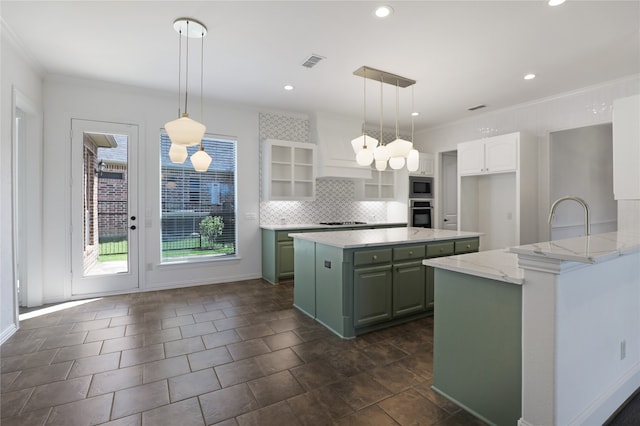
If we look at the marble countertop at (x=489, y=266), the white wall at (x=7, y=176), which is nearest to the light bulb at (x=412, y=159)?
the marble countertop at (x=489, y=266)

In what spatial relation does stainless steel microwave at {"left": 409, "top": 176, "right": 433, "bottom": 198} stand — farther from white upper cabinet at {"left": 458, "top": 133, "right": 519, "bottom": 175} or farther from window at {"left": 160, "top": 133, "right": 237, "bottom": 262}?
window at {"left": 160, "top": 133, "right": 237, "bottom": 262}

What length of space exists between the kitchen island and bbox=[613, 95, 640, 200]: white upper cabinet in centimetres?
163

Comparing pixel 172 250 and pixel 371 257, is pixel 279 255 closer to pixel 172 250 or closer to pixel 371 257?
pixel 172 250

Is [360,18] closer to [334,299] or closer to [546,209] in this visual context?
[334,299]

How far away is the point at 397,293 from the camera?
318 centimetres

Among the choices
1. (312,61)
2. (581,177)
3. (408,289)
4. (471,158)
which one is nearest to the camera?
(408,289)

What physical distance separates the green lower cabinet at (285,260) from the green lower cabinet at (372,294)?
87.4 inches

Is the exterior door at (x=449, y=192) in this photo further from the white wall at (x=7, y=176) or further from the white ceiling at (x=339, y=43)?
the white wall at (x=7, y=176)

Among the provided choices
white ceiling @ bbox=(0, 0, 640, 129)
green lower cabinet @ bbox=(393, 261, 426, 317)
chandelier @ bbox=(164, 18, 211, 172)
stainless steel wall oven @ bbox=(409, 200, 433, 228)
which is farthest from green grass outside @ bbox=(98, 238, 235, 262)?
stainless steel wall oven @ bbox=(409, 200, 433, 228)

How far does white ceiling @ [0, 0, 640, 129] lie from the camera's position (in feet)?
8.63

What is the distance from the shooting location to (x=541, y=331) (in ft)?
4.84

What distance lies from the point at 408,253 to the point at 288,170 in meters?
3.02

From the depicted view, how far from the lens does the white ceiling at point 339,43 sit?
8.63 feet

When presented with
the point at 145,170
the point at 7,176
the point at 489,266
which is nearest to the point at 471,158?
the point at 489,266
